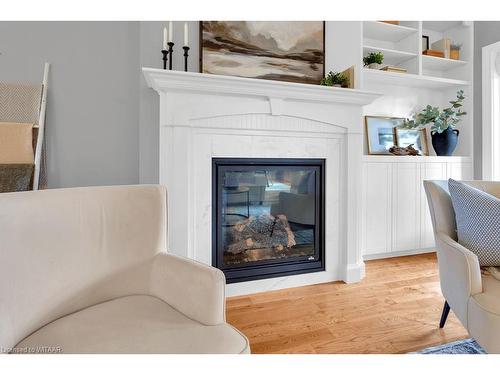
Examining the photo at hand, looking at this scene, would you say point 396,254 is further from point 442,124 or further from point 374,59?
point 374,59

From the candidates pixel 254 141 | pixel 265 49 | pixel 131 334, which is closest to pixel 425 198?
pixel 254 141

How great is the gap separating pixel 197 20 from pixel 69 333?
2.08 metres

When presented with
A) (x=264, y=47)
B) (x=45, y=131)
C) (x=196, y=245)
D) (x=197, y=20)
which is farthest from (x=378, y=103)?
(x=45, y=131)

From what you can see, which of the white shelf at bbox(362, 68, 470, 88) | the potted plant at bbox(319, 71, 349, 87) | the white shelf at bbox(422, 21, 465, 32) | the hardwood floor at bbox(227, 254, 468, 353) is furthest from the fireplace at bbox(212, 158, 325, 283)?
the white shelf at bbox(422, 21, 465, 32)

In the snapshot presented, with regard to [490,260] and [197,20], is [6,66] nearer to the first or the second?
[197,20]

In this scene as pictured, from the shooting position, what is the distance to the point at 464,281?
1190 millimetres

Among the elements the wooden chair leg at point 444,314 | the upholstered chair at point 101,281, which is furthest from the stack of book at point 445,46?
the upholstered chair at point 101,281

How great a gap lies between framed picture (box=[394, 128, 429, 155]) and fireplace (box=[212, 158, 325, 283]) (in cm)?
129

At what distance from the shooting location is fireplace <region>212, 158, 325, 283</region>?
204cm

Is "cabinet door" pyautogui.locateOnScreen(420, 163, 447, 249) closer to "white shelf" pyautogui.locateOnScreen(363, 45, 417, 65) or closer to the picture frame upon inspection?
"white shelf" pyautogui.locateOnScreen(363, 45, 417, 65)

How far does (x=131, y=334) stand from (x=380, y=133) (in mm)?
2848

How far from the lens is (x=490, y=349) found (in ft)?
3.48

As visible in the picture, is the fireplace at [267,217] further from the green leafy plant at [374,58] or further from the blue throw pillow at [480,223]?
the green leafy plant at [374,58]

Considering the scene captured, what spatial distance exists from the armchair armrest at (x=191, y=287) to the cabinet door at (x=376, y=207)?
80.3 inches
